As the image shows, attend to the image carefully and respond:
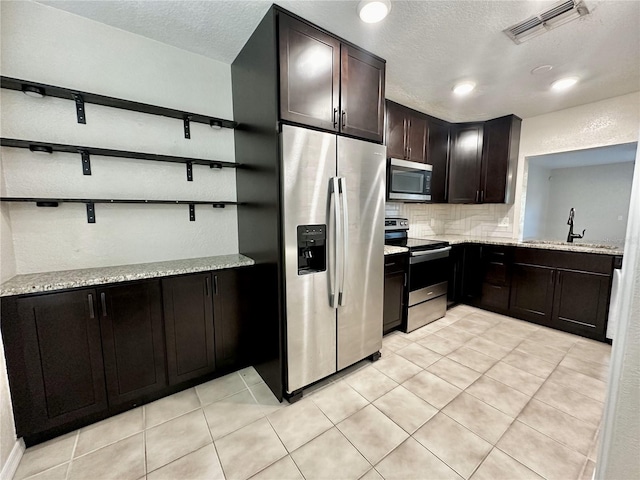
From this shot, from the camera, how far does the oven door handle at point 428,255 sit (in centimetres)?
283

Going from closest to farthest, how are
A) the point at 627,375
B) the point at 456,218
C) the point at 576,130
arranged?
the point at 627,375
the point at 576,130
the point at 456,218

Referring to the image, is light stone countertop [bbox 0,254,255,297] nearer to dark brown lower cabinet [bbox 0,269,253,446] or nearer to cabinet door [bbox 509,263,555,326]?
dark brown lower cabinet [bbox 0,269,253,446]

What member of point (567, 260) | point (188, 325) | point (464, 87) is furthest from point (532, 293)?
point (188, 325)

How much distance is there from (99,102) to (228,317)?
1807 mm

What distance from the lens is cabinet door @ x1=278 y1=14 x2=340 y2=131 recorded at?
1.65m

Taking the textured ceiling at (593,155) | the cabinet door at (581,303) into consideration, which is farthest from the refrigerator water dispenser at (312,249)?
the textured ceiling at (593,155)

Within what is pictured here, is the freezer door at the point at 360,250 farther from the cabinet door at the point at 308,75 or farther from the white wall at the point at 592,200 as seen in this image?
the white wall at the point at 592,200

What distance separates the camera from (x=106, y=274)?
1686mm

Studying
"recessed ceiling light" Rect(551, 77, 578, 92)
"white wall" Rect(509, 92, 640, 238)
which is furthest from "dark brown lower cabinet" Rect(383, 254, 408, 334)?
"recessed ceiling light" Rect(551, 77, 578, 92)

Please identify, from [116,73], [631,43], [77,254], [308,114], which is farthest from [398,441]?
[631,43]

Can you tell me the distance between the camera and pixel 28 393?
4.80 feet

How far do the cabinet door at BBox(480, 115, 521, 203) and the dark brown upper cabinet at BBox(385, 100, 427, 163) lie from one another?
96 cm

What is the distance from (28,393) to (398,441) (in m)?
2.17

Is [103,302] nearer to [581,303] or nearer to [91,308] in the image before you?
[91,308]
